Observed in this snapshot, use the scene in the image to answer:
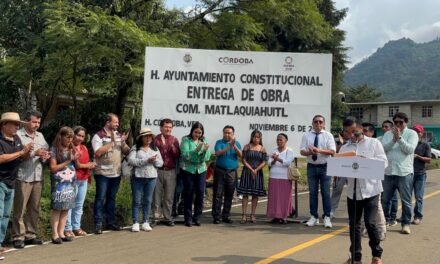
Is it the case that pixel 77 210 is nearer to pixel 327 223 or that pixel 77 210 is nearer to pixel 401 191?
pixel 327 223

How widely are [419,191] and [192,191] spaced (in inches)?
163

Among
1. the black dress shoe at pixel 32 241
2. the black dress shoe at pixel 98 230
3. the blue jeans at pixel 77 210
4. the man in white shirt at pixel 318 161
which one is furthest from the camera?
the man in white shirt at pixel 318 161

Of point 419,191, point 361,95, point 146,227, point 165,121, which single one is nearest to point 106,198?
point 146,227

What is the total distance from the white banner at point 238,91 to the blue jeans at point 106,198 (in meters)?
1.71

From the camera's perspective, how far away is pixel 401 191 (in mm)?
8148

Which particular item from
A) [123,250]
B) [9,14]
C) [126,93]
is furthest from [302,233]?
[9,14]

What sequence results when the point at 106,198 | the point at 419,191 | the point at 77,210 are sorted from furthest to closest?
the point at 419,191 < the point at 106,198 < the point at 77,210

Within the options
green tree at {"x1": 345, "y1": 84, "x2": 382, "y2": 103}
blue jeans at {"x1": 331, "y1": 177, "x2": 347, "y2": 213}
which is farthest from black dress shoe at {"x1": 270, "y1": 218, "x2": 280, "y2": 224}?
green tree at {"x1": 345, "y1": 84, "x2": 382, "y2": 103}

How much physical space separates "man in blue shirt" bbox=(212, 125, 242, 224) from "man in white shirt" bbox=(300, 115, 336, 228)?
47.1 inches

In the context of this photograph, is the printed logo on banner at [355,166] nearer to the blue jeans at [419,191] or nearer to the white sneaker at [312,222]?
the white sneaker at [312,222]

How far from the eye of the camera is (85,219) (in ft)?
27.0

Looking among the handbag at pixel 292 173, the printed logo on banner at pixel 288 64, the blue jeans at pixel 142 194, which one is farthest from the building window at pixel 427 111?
the blue jeans at pixel 142 194

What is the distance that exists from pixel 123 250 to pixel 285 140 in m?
3.65

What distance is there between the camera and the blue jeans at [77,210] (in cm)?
713
